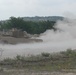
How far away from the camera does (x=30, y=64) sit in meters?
18.9

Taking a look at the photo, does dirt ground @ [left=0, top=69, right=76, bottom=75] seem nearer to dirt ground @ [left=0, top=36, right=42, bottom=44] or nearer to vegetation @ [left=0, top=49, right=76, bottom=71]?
vegetation @ [left=0, top=49, right=76, bottom=71]

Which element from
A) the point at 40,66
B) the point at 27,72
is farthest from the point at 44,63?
the point at 27,72

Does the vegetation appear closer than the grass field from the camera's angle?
No

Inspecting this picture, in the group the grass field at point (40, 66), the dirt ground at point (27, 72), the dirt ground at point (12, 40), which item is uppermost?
the dirt ground at point (12, 40)

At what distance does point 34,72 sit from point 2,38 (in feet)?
72.1

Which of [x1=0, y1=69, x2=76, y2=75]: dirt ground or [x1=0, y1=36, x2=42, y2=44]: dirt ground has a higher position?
[x1=0, y1=36, x2=42, y2=44]: dirt ground

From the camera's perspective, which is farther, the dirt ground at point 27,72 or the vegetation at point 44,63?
the vegetation at point 44,63

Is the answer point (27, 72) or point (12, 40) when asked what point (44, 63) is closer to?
point (27, 72)

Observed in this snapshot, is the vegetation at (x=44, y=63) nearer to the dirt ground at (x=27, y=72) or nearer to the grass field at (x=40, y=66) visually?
the grass field at (x=40, y=66)

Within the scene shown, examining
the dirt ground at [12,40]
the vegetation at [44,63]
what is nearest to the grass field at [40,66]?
the vegetation at [44,63]

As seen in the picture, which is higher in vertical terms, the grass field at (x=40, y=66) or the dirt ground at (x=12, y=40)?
the dirt ground at (x=12, y=40)

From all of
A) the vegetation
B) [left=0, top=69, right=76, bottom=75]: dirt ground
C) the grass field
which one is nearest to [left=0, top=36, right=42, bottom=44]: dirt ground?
the grass field

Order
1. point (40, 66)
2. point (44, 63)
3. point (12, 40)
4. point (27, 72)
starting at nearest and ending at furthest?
point (27, 72)
point (40, 66)
point (44, 63)
point (12, 40)

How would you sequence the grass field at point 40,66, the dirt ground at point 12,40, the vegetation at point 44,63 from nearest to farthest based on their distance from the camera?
the grass field at point 40,66 < the vegetation at point 44,63 < the dirt ground at point 12,40
